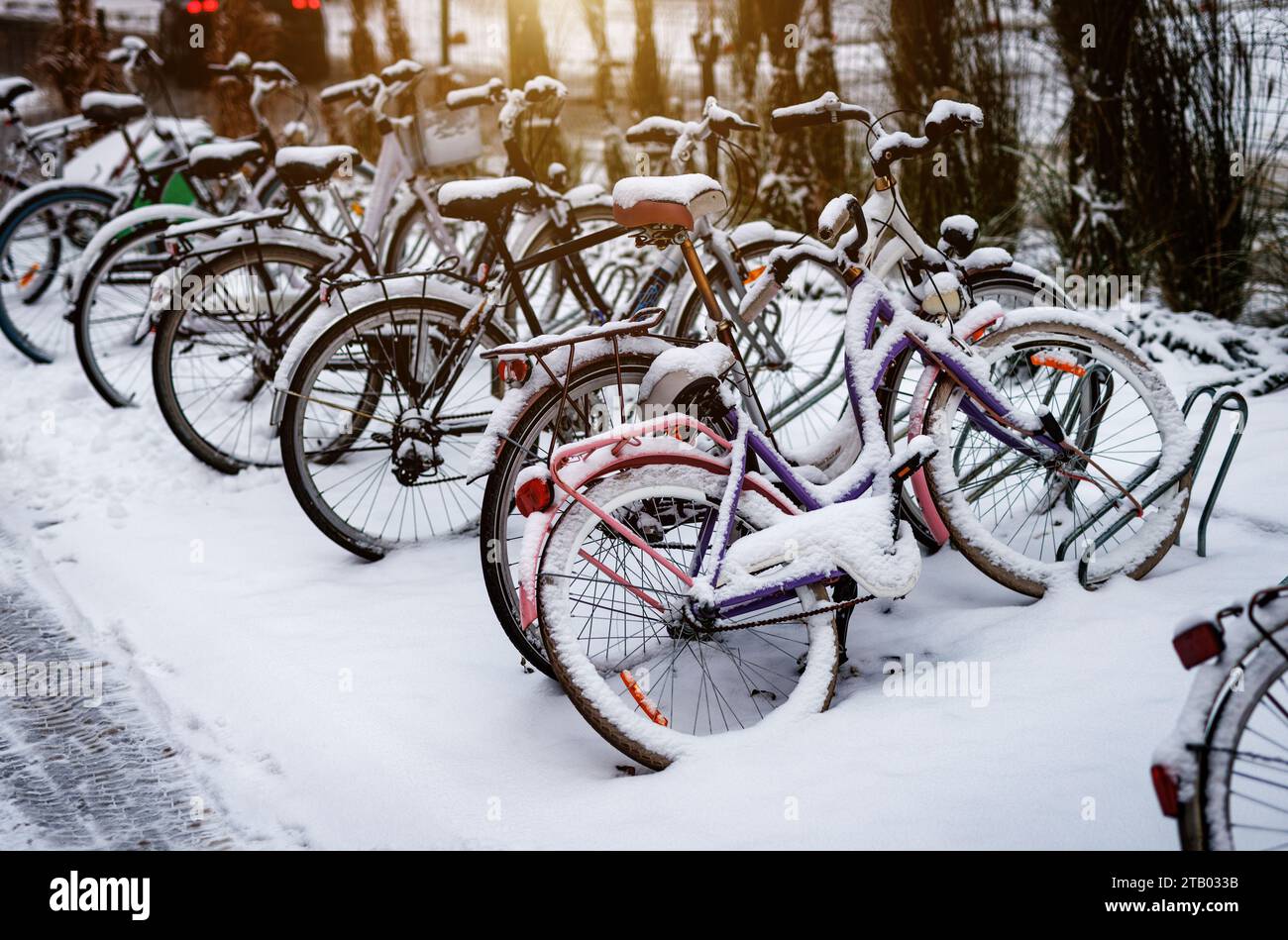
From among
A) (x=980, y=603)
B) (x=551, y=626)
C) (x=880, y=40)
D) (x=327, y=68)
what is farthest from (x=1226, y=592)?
(x=327, y=68)

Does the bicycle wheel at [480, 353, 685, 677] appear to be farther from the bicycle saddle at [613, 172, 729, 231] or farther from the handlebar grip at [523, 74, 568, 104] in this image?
the handlebar grip at [523, 74, 568, 104]

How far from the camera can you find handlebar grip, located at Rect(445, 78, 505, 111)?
5184 mm

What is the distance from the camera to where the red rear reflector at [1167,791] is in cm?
190

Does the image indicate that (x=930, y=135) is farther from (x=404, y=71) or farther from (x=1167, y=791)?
(x=404, y=71)

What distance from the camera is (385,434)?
13.9 feet

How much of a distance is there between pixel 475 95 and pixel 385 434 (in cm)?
183

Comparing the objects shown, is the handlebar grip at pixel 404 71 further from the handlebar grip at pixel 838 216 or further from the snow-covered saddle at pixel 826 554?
the snow-covered saddle at pixel 826 554

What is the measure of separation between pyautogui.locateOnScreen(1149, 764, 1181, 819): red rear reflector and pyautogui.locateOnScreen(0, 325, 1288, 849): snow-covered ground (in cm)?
47

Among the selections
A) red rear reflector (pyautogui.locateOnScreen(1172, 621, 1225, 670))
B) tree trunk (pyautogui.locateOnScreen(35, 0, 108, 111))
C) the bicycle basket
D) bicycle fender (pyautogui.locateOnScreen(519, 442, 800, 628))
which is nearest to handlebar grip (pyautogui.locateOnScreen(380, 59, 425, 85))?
the bicycle basket

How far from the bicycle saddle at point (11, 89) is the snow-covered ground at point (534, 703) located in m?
3.37

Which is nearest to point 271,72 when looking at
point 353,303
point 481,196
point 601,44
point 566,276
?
point 566,276

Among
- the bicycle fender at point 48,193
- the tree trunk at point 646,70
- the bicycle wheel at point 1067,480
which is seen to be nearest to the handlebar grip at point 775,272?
the bicycle wheel at point 1067,480
